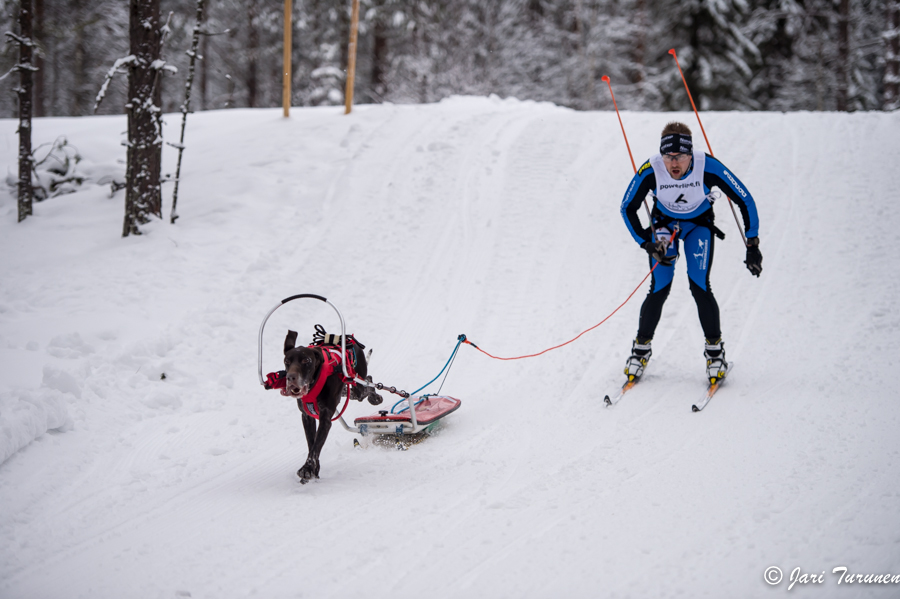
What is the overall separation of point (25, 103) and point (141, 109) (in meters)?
2.26

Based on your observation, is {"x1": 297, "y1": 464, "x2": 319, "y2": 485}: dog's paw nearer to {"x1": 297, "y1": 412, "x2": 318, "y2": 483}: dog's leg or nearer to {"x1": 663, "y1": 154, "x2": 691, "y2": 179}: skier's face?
{"x1": 297, "y1": 412, "x2": 318, "y2": 483}: dog's leg

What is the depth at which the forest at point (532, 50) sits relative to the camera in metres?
20.8

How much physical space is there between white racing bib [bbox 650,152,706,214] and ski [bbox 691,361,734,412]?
1.62 meters

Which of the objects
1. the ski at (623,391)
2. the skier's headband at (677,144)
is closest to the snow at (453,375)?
the ski at (623,391)

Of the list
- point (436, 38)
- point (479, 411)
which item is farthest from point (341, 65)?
point (479, 411)

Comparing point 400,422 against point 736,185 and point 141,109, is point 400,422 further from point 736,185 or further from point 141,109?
point 141,109

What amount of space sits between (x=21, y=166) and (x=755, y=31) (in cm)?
2465

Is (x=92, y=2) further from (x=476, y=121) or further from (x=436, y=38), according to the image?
(x=476, y=121)

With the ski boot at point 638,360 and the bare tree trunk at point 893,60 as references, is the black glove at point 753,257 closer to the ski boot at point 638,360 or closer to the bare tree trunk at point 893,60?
the ski boot at point 638,360

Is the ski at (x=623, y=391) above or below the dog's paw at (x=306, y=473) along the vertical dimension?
above

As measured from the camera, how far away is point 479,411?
5.71 metres

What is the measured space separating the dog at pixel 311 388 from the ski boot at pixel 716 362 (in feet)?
11.4

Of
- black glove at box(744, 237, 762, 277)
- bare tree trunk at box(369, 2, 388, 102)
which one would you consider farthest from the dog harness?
bare tree trunk at box(369, 2, 388, 102)

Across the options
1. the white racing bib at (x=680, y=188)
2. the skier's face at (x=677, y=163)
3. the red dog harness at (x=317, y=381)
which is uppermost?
the skier's face at (x=677, y=163)
